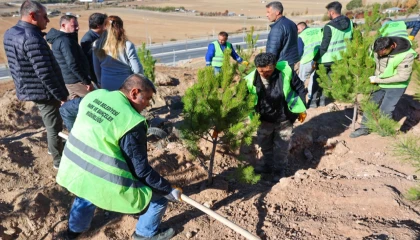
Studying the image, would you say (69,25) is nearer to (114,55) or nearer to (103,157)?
(114,55)

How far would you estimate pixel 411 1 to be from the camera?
2822 cm

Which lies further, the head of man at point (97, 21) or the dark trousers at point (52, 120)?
the head of man at point (97, 21)

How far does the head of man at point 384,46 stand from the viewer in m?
3.95

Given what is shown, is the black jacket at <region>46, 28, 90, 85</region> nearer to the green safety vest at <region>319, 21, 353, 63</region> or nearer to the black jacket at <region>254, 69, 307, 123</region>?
the black jacket at <region>254, 69, 307, 123</region>

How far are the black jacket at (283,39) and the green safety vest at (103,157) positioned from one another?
8.60 ft

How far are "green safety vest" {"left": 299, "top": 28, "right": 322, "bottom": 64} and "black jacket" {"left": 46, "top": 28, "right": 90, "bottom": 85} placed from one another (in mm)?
3673

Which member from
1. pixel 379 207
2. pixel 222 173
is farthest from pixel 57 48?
pixel 379 207

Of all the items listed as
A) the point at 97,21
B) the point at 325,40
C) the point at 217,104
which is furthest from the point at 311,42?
the point at 97,21

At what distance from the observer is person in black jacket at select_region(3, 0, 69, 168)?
3.14 m

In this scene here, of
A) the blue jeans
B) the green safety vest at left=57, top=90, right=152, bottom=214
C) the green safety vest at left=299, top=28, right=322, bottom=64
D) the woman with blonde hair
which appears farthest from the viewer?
the green safety vest at left=299, top=28, right=322, bottom=64

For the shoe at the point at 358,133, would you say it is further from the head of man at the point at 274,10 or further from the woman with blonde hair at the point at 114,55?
the woman with blonde hair at the point at 114,55

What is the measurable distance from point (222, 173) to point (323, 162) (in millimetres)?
1592

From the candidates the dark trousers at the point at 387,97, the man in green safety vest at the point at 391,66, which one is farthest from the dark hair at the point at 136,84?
the dark trousers at the point at 387,97

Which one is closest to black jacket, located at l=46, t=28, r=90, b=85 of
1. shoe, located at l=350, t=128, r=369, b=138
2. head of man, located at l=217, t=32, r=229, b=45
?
head of man, located at l=217, t=32, r=229, b=45
